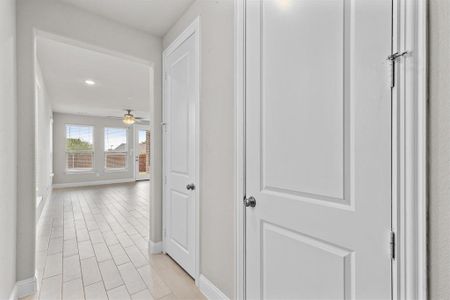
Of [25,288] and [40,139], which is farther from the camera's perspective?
[40,139]

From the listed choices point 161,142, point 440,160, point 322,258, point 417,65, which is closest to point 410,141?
point 440,160

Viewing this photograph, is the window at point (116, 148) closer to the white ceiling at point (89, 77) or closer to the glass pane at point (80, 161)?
the glass pane at point (80, 161)

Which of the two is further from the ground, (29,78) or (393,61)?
(29,78)

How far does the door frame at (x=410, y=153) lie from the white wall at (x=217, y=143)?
94cm

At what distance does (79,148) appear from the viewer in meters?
7.81

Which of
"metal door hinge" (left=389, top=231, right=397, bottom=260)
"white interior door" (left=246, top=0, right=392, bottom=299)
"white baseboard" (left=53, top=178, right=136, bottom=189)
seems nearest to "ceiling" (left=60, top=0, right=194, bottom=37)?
"white interior door" (left=246, top=0, right=392, bottom=299)

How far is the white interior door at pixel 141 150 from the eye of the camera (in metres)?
9.06

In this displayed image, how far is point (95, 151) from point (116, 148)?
0.79 m

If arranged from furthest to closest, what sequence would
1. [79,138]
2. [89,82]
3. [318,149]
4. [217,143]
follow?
[79,138] → [89,82] → [217,143] → [318,149]

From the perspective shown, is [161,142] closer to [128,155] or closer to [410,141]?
[410,141]

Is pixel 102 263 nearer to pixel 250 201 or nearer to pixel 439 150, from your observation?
pixel 250 201

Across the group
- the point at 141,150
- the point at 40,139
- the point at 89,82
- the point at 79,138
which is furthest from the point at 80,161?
the point at 89,82

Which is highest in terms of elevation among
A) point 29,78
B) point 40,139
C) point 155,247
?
point 29,78
